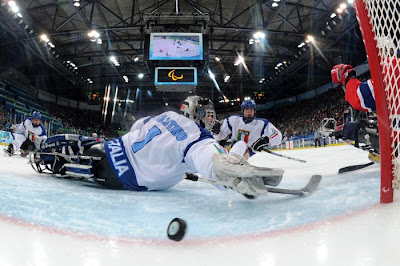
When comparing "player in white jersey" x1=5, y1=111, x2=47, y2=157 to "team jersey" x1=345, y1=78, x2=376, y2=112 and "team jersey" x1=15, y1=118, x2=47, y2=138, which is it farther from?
"team jersey" x1=345, y1=78, x2=376, y2=112

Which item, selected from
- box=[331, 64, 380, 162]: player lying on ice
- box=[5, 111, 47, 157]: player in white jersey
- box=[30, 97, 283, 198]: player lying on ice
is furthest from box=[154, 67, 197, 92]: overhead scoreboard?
box=[331, 64, 380, 162]: player lying on ice

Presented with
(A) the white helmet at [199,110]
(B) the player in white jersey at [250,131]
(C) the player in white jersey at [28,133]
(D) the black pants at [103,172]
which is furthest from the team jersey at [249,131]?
(C) the player in white jersey at [28,133]

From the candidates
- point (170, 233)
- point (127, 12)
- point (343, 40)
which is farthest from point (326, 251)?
point (343, 40)

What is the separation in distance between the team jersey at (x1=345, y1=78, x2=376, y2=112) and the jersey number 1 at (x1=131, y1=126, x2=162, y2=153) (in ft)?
3.67

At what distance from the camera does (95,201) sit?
1.65m

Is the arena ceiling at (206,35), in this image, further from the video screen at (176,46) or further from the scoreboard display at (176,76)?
the scoreboard display at (176,76)

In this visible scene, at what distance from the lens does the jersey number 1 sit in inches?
78.3

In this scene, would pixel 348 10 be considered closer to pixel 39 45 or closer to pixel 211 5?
pixel 211 5

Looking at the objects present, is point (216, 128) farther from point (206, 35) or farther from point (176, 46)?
point (206, 35)

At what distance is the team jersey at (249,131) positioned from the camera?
3889 millimetres

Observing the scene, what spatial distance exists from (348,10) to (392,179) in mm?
10301

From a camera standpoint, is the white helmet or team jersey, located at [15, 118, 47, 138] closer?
the white helmet

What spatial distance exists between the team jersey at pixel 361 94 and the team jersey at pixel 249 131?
2170mm

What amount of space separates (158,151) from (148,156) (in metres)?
0.11
